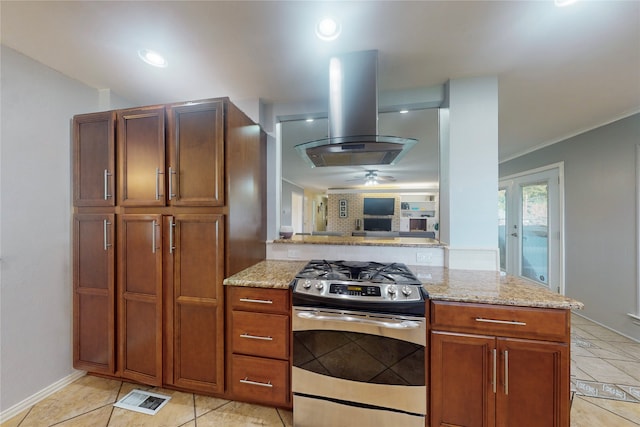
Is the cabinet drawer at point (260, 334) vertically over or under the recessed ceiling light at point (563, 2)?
under

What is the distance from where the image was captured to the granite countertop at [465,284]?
1.29 m

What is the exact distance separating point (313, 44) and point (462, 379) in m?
2.19

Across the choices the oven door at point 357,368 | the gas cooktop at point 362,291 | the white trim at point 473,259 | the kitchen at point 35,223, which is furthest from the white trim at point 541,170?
the kitchen at point 35,223

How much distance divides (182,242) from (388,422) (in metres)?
1.70

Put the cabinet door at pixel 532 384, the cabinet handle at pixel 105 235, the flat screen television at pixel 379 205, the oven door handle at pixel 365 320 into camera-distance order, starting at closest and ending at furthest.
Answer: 1. the cabinet door at pixel 532 384
2. the oven door handle at pixel 365 320
3. the cabinet handle at pixel 105 235
4. the flat screen television at pixel 379 205

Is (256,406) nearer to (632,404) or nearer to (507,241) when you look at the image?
(632,404)

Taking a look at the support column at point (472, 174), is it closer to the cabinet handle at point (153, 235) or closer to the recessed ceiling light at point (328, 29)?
the recessed ceiling light at point (328, 29)

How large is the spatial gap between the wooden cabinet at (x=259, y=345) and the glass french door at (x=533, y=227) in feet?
13.3

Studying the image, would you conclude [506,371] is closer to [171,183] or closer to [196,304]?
[196,304]

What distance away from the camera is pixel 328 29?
145 cm

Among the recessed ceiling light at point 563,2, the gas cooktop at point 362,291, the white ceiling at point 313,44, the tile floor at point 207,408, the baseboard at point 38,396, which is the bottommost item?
the tile floor at point 207,408

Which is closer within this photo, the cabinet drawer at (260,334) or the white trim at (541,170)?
the cabinet drawer at (260,334)

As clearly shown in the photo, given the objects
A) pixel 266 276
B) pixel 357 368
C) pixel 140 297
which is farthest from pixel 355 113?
pixel 140 297

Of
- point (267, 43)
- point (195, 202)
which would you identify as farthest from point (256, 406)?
point (267, 43)
